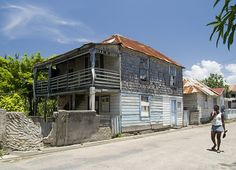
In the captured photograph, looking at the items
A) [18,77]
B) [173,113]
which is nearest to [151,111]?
[173,113]

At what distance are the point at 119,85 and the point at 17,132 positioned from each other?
835 centimetres

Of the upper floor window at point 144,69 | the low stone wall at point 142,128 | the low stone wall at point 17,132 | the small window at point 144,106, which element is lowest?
the low stone wall at point 142,128

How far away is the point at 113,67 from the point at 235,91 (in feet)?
186

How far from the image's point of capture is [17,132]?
10.6m

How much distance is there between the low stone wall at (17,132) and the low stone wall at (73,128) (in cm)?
109

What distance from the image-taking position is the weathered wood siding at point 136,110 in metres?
17.8

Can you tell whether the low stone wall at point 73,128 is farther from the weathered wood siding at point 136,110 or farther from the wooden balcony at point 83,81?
the weathered wood siding at point 136,110

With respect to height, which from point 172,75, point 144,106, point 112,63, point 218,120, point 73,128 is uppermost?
point 112,63

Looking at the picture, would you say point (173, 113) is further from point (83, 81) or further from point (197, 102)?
point (83, 81)

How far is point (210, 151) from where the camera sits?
35.2 feet

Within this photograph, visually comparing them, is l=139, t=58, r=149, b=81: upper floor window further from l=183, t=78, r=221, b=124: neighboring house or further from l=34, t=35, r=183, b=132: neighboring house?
l=183, t=78, r=221, b=124: neighboring house

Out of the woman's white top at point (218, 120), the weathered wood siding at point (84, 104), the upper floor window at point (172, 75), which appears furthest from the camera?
the upper floor window at point (172, 75)

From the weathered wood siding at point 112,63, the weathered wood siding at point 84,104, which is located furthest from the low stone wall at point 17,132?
the weathered wood siding at point 84,104

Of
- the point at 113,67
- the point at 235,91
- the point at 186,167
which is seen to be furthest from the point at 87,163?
the point at 235,91
